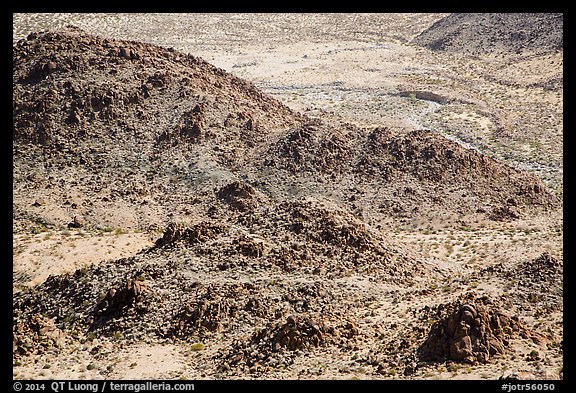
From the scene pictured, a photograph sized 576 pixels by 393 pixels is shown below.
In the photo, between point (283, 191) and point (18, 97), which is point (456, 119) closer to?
point (283, 191)

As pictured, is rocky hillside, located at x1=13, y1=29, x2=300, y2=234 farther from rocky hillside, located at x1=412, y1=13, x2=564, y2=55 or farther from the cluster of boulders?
rocky hillside, located at x1=412, y1=13, x2=564, y2=55

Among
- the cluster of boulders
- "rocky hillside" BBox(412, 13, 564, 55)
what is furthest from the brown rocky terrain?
"rocky hillside" BBox(412, 13, 564, 55)

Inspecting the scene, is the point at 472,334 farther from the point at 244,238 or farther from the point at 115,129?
the point at 115,129

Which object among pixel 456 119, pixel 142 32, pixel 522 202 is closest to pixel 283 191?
pixel 522 202

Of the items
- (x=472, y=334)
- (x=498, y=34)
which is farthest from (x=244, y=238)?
(x=498, y=34)

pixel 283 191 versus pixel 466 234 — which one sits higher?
pixel 283 191
